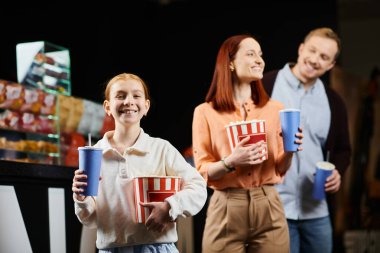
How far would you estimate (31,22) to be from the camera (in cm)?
566

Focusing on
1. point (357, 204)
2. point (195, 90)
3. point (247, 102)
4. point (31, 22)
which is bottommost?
point (357, 204)

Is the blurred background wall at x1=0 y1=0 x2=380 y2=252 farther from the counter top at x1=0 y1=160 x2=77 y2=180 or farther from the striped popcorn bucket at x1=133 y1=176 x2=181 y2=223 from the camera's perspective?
the striped popcorn bucket at x1=133 y1=176 x2=181 y2=223

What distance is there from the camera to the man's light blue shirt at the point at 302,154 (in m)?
3.03

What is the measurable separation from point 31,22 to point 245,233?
3806 mm

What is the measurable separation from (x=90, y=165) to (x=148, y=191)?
0.19 meters

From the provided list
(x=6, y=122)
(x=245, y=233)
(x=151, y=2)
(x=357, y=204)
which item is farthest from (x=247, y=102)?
(x=357, y=204)

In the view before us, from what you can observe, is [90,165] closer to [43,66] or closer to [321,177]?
[321,177]

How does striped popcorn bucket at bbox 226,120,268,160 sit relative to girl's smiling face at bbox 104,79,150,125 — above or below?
below

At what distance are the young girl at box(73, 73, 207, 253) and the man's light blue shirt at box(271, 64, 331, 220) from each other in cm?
101

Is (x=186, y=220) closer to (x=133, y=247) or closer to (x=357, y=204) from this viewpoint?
(x=133, y=247)

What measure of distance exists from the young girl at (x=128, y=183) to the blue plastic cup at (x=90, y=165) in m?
0.07

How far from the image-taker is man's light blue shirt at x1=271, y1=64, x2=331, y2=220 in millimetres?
3029

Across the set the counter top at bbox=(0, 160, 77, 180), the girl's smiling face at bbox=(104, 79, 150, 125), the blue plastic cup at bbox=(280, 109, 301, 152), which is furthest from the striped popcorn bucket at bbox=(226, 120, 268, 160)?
the counter top at bbox=(0, 160, 77, 180)

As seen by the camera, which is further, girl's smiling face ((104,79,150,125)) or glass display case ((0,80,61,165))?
glass display case ((0,80,61,165))
